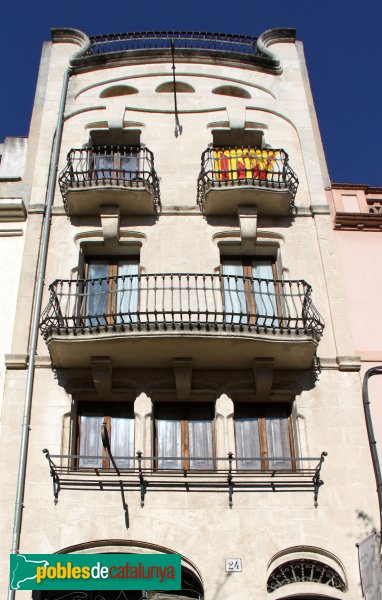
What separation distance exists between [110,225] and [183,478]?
609cm

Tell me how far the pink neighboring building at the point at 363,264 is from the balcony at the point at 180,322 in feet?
3.10

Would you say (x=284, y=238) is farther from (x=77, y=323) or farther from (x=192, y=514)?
(x=192, y=514)

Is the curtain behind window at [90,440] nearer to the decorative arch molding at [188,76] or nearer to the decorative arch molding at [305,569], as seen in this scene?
the decorative arch molding at [305,569]

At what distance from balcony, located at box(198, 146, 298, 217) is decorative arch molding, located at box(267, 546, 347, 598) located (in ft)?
25.3

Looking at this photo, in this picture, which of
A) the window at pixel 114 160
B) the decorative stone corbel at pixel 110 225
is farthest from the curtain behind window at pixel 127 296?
the window at pixel 114 160

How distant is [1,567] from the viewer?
40.1ft

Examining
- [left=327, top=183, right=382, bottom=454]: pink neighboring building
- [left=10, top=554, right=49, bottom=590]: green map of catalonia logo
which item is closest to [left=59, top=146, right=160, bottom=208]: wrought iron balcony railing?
[left=327, top=183, right=382, bottom=454]: pink neighboring building

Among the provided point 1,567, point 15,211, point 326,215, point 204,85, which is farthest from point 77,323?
point 204,85

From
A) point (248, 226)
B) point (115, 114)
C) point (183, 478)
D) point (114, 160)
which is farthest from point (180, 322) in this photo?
point (115, 114)

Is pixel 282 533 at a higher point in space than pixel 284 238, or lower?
lower

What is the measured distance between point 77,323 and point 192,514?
444 cm

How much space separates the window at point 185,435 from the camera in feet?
45.5

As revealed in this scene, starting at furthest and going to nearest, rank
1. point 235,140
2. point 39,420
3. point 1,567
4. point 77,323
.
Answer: point 235,140 → point 77,323 → point 39,420 → point 1,567

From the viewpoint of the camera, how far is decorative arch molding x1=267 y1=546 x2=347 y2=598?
1256 cm
